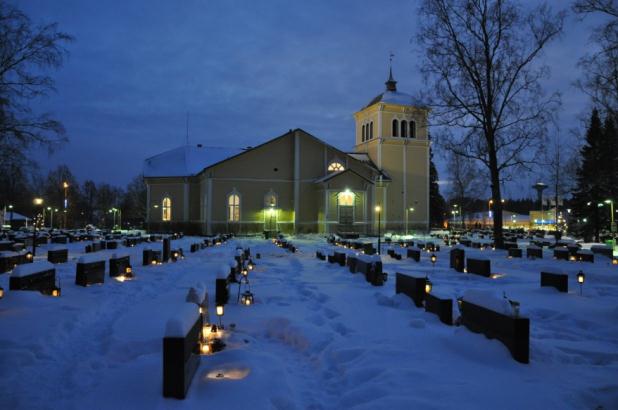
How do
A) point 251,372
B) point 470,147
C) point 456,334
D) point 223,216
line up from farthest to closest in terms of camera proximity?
point 223,216 < point 470,147 < point 456,334 < point 251,372

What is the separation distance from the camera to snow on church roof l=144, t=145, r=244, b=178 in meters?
43.0

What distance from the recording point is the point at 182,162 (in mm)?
44062

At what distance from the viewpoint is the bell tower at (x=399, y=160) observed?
45000 millimetres

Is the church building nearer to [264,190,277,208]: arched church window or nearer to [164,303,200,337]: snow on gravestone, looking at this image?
[264,190,277,208]: arched church window

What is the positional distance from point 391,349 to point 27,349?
5.29 meters

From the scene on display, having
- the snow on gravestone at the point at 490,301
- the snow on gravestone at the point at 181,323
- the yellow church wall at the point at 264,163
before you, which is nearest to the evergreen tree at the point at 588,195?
the yellow church wall at the point at 264,163

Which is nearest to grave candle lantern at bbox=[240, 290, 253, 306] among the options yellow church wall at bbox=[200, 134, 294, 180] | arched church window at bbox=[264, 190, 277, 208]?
yellow church wall at bbox=[200, 134, 294, 180]

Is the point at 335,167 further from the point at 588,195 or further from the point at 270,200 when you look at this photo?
the point at 588,195

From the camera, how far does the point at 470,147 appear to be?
2447 centimetres

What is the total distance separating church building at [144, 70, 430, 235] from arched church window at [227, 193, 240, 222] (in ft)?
0.28

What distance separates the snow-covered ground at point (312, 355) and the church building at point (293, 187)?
27672 mm

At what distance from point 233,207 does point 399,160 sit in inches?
678

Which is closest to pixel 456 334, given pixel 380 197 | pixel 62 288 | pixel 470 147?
pixel 62 288

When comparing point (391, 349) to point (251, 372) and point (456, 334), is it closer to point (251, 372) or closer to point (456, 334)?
point (456, 334)
